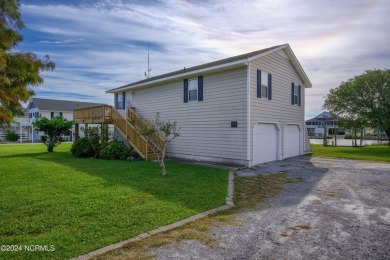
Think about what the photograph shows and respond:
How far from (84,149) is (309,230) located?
14.2m

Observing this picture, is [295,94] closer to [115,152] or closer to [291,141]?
[291,141]

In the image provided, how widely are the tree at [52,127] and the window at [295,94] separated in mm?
16114

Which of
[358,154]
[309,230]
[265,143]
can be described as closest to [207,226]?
[309,230]

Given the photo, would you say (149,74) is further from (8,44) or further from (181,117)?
(8,44)

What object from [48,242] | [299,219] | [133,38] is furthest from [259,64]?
[48,242]

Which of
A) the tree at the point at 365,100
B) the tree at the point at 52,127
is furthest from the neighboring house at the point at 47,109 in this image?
the tree at the point at 365,100

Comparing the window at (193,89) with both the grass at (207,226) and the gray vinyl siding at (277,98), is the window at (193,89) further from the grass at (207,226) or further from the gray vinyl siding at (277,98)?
the grass at (207,226)

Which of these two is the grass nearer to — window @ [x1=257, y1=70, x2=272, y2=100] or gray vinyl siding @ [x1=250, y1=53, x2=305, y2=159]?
gray vinyl siding @ [x1=250, y1=53, x2=305, y2=159]

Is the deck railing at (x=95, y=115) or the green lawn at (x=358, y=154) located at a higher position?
the deck railing at (x=95, y=115)

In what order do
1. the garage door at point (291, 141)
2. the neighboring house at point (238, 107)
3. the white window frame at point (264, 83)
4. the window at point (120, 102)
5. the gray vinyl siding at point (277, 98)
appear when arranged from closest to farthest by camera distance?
the neighboring house at point (238, 107) → the gray vinyl siding at point (277, 98) → the white window frame at point (264, 83) → the garage door at point (291, 141) → the window at point (120, 102)

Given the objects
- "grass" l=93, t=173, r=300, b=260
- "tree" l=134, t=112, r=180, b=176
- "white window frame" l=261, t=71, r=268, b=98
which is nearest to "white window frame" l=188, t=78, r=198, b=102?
"tree" l=134, t=112, r=180, b=176

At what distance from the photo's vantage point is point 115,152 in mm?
14398

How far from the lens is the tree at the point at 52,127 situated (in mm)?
17906

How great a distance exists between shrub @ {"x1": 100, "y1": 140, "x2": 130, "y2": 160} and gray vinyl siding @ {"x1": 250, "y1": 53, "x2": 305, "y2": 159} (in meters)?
7.20
